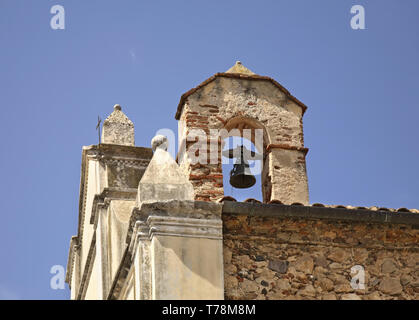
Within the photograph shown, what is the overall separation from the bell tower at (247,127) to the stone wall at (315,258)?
1.63 metres

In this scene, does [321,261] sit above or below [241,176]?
below

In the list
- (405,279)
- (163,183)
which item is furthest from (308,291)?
(163,183)

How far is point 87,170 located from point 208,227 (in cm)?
626

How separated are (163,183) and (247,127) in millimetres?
2731

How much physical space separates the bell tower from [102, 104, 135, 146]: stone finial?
2.62m

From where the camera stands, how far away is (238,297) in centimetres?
1115

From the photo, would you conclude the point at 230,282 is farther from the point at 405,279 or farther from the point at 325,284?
the point at 405,279

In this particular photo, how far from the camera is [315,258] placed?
1159cm

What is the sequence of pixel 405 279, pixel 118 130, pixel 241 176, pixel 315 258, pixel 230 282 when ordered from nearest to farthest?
pixel 230 282 → pixel 315 258 → pixel 405 279 → pixel 241 176 → pixel 118 130

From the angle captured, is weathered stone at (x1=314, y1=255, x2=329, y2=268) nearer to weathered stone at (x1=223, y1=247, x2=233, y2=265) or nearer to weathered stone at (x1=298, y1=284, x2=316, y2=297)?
weathered stone at (x1=298, y1=284, x2=316, y2=297)

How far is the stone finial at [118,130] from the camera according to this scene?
16531 millimetres

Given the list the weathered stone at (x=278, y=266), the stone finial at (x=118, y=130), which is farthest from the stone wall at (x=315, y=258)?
the stone finial at (x=118, y=130)

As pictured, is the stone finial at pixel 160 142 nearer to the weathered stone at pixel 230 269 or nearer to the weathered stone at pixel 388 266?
the weathered stone at pixel 230 269

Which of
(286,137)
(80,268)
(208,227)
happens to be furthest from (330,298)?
(80,268)
